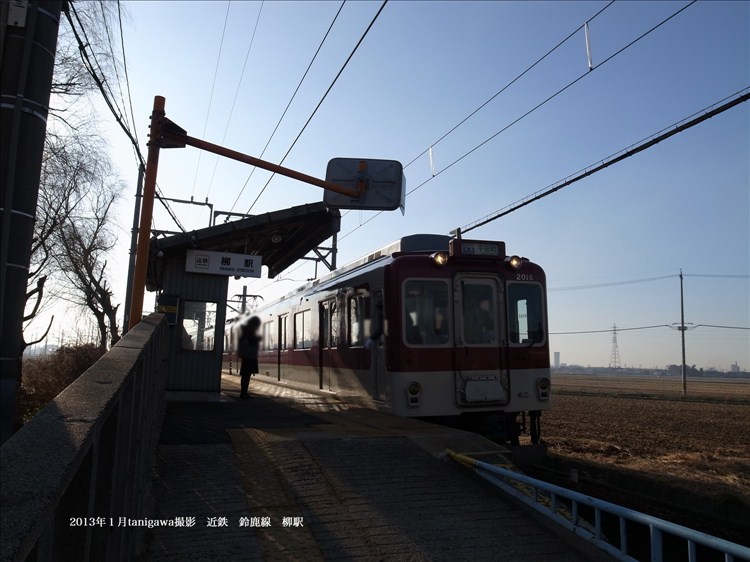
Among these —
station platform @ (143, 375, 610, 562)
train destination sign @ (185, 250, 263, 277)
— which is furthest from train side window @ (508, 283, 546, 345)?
train destination sign @ (185, 250, 263, 277)

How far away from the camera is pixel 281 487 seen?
5355 mm

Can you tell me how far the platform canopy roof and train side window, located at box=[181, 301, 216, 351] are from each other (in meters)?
1.13

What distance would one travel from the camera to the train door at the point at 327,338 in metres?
11.6

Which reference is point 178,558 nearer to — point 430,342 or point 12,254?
point 12,254

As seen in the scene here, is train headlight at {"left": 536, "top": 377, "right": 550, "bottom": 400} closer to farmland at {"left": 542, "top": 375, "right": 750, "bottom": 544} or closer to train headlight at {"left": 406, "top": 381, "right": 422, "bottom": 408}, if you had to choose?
farmland at {"left": 542, "top": 375, "right": 750, "bottom": 544}

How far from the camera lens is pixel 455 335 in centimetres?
913

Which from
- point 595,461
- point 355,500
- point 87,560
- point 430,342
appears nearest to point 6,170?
point 87,560

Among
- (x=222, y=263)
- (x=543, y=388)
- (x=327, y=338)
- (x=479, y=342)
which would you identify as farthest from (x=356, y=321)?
(x=543, y=388)

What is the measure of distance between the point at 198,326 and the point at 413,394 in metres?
5.49

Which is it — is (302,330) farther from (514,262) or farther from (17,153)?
(17,153)

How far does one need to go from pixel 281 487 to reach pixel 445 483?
1603mm

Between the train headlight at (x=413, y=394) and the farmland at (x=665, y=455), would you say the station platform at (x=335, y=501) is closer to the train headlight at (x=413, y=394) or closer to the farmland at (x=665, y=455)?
the train headlight at (x=413, y=394)

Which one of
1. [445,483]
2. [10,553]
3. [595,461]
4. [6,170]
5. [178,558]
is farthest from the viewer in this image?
[595,461]

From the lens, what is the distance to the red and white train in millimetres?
8898
